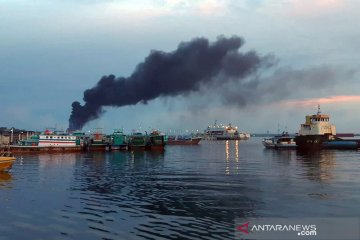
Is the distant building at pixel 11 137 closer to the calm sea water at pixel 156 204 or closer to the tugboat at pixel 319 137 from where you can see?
the calm sea water at pixel 156 204

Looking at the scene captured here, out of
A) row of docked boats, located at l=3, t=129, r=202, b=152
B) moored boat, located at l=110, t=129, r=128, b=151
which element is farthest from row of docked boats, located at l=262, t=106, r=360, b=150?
moored boat, located at l=110, t=129, r=128, b=151

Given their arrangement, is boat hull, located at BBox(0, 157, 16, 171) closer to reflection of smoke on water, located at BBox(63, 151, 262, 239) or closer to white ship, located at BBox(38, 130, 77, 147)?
reflection of smoke on water, located at BBox(63, 151, 262, 239)

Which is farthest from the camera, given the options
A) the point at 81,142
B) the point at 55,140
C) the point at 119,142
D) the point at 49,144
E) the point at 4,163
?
the point at 119,142

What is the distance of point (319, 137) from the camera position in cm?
12031

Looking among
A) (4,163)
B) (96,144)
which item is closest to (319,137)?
(96,144)

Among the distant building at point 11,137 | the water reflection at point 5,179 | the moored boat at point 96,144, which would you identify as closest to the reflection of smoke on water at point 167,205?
the water reflection at point 5,179

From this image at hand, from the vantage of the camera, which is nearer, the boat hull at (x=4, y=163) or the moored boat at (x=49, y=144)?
the boat hull at (x=4, y=163)

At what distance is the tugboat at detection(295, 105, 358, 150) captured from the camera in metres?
120

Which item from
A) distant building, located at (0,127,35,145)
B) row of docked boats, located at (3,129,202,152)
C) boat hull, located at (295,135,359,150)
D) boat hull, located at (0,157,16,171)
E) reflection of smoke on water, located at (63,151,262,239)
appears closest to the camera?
reflection of smoke on water, located at (63,151,262,239)

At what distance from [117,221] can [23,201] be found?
11260 mm

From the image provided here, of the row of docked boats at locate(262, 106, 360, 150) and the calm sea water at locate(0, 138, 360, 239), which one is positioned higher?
the row of docked boats at locate(262, 106, 360, 150)

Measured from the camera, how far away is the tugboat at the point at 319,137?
120m

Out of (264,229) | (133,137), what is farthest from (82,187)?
(133,137)

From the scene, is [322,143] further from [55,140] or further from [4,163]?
[4,163]
